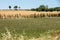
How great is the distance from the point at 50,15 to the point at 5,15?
12.0 meters

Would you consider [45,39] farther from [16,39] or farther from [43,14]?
[43,14]

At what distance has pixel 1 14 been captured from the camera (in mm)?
42781


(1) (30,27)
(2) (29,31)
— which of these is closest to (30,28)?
(1) (30,27)

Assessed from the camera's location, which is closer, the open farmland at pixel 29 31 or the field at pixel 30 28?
the open farmland at pixel 29 31

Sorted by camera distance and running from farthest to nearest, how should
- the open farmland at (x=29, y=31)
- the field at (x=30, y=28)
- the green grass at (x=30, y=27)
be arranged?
the green grass at (x=30, y=27) → the field at (x=30, y=28) → the open farmland at (x=29, y=31)

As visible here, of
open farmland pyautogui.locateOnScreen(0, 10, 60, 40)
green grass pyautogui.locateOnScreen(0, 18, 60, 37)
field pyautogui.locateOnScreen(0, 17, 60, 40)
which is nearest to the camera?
open farmland pyautogui.locateOnScreen(0, 10, 60, 40)

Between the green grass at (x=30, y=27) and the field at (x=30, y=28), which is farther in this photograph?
the green grass at (x=30, y=27)

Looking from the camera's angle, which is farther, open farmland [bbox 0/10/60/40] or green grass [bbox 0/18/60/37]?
green grass [bbox 0/18/60/37]

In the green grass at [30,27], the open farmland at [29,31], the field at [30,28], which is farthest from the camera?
the green grass at [30,27]

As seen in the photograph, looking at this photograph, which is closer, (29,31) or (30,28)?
(29,31)

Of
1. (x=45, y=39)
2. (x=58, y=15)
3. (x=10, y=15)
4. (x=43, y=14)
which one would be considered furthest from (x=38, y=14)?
(x=45, y=39)

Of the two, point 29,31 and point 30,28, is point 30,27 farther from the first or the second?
point 29,31

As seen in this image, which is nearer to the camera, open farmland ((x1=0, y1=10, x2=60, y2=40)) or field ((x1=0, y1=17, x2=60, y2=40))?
open farmland ((x1=0, y1=10, x2=60, y2=40))

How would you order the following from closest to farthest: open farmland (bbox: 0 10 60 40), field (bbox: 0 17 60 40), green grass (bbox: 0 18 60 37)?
1. open farmland (bbox: 0 10 60 40)
2. field (bbox: 0 17 60 40)
3. green grass (bbox: 0 18 60 37)
